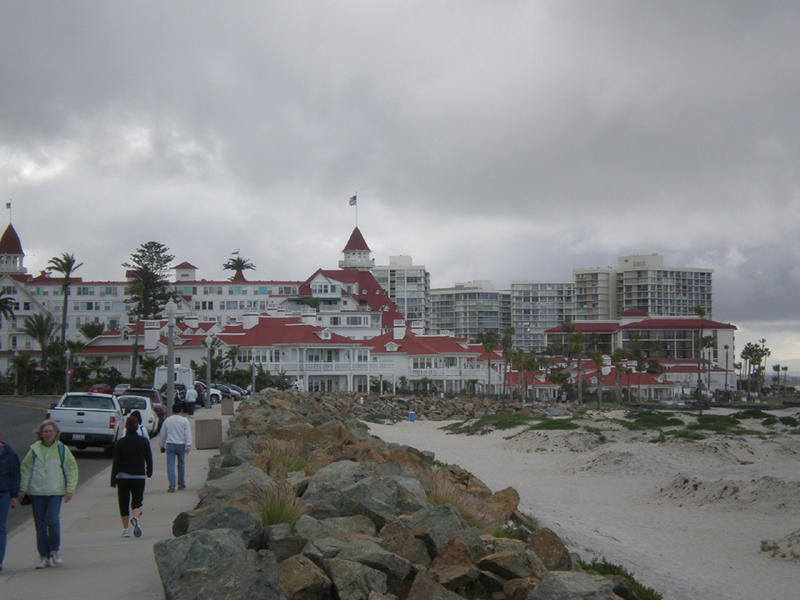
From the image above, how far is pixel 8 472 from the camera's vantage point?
10.4m

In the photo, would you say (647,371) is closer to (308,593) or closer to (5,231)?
(5,231)

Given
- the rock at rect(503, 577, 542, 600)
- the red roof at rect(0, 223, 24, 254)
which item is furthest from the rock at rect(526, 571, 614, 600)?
the red roof at rect(0, 223, 24, 254)

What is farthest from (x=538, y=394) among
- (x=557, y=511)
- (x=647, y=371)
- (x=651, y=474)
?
(x=557, y=511)

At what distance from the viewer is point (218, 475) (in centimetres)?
1518

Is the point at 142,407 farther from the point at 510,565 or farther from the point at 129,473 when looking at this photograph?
the point at 510,565

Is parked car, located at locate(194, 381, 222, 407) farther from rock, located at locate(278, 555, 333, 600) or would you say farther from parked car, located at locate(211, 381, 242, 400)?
rock, located at locate(278, 555, 333, 600)

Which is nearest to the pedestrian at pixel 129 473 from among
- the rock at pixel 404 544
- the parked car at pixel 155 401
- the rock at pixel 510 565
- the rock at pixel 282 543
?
the rock at pixel 282 543

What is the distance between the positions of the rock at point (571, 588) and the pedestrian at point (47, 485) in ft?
19.6

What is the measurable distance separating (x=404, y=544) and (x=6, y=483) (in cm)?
502

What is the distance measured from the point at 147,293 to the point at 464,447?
74541 mm

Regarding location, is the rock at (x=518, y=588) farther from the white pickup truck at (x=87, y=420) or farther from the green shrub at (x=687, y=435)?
the green shrub at (x=687, y=435)

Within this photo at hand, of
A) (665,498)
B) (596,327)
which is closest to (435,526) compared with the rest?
(665,498)

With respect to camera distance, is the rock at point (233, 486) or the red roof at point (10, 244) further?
the red roof at point (10, 244)

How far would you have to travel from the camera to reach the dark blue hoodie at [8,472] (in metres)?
10.4
